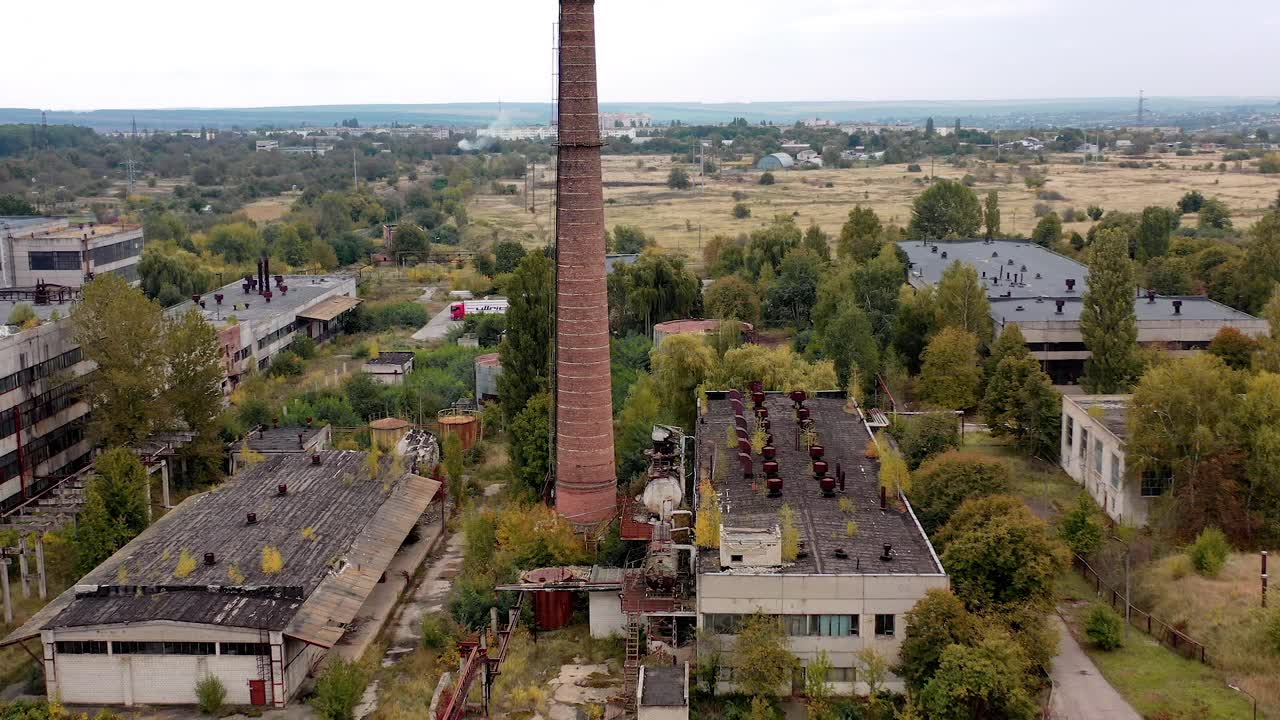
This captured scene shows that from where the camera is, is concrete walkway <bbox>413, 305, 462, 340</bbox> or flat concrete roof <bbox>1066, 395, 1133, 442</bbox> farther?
concrete walkway <bbox>413, 305, 462, 340</bbox>

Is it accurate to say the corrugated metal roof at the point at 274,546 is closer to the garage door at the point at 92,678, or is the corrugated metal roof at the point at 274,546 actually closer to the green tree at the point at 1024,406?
the garage door at the point at 92,678

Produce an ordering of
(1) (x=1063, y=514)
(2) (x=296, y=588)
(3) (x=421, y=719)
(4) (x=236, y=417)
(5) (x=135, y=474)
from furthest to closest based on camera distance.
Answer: (4) (x=236, y=417)
(1) (x=1063, y=514)
(5) (x=135, y=474)
(2) (x=296, y=588)
(3) (x=421, y=719)

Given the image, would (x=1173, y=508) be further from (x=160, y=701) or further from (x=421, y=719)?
(x=160, y=701)

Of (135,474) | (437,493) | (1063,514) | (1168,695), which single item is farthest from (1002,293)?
(135,474)

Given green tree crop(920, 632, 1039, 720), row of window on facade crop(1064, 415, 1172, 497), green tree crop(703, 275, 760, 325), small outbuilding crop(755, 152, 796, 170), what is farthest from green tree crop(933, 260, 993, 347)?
small outbuilding crop(755, 152, 796, 170)

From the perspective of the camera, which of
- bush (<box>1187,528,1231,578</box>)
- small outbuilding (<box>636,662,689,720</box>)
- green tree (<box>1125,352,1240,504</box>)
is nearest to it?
small outbuilding (<box>636,662,689,720</box>)

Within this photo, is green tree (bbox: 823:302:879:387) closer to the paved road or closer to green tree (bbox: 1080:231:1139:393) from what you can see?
green tree (bbox: 1080:231:1139:393)

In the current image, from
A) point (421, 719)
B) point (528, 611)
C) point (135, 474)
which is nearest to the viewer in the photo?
point (421, 719)

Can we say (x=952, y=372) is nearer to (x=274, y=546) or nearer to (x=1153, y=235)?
(x=274, y=546)
